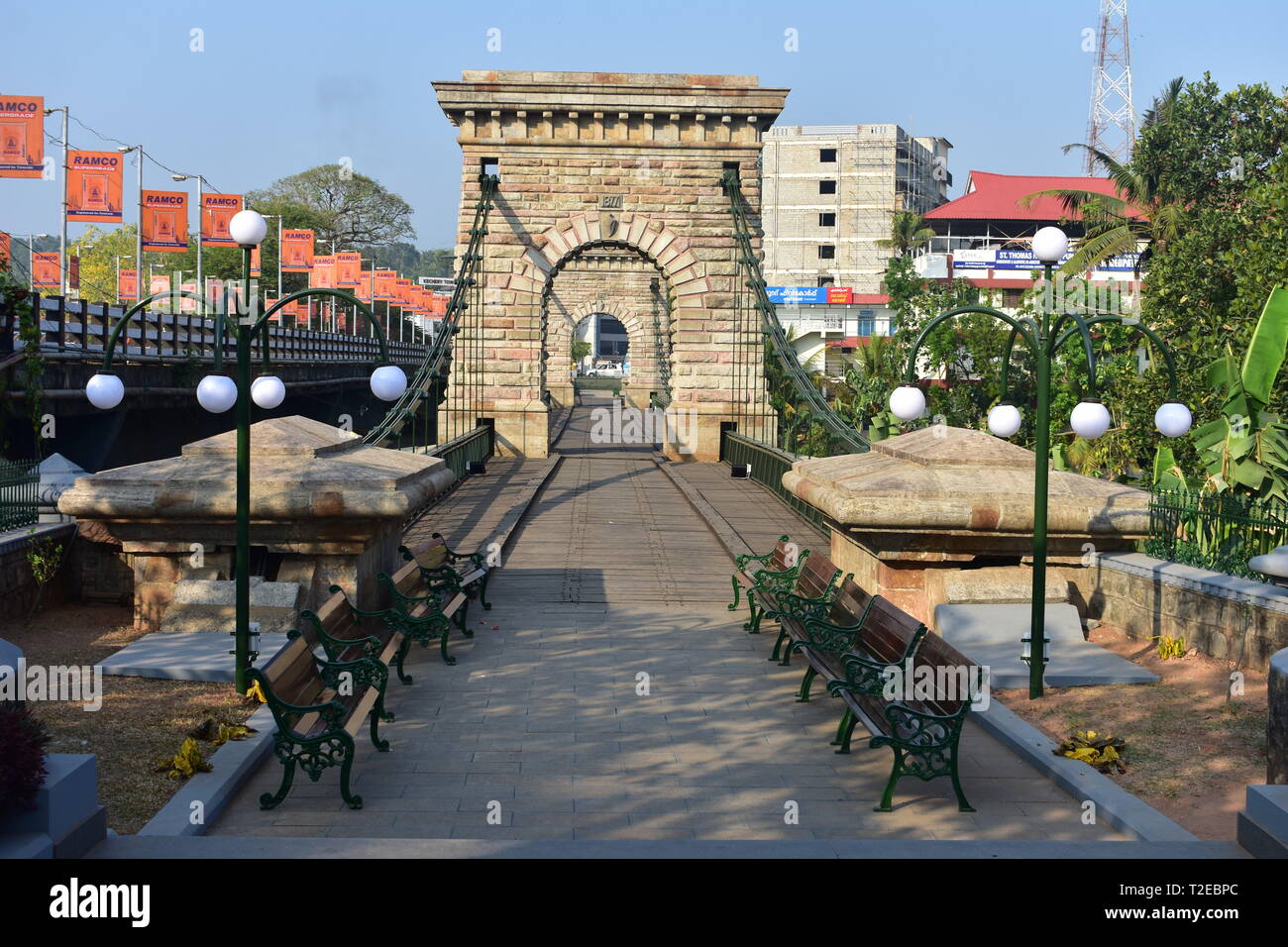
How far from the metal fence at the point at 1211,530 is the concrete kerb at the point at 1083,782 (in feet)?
8.19

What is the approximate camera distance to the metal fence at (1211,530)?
8.48 metres

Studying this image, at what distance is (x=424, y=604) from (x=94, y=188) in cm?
2323

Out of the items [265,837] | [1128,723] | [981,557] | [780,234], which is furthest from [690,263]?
[780,234]

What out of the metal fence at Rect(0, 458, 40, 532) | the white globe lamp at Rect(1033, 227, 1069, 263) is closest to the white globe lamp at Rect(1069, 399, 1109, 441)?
the white globe lamp at Rect(1033, 227, 1069, 263)

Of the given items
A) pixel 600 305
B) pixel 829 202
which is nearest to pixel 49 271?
pixel 600 305

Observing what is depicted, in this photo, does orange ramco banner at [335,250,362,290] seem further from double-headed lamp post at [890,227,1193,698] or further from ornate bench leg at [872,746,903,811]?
ornate bench leg at [872,746,903,811]

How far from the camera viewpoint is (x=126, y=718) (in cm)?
658

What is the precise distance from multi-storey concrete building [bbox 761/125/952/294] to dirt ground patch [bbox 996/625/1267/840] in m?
61.4

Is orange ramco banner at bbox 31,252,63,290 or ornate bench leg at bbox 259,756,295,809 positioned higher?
orange ramco banner at bbox 31,252,63,290

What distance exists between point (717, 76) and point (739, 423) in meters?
6.98

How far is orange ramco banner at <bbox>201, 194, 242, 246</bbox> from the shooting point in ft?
119

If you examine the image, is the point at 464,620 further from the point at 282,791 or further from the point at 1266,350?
the point at 1266,350

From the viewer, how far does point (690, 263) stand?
25.2 metres

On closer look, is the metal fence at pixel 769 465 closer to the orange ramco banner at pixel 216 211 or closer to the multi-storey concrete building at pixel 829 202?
the orange ramco banner at pixel 216 211
